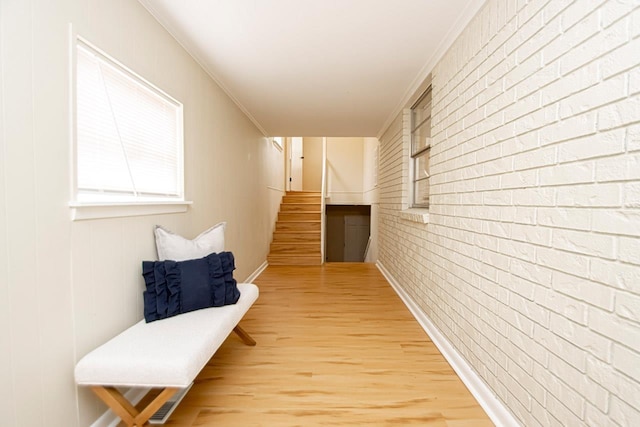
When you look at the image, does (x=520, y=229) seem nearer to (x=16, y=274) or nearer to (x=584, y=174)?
(x=584, y=174)

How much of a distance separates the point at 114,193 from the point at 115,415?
114 cm

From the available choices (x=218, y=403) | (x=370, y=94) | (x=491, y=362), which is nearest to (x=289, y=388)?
(x=218, y=403)

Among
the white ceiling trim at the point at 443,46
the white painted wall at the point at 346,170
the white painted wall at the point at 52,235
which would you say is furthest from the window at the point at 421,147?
the white painted wall at the point at 346,170

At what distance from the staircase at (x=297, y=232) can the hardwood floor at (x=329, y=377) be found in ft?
7.84

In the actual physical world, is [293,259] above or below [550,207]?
below

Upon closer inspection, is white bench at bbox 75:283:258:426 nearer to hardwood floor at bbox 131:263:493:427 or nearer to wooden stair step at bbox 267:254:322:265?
hardwood floor at bbox 131:263:493:427

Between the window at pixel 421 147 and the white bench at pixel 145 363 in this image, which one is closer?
the white bench at pixel 145 363

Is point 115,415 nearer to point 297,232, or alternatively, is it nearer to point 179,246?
point 179,246

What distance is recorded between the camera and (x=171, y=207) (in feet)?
6.88

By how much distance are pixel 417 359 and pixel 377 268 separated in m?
3.15

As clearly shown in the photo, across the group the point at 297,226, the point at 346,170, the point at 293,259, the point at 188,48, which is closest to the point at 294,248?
the point at 293,259

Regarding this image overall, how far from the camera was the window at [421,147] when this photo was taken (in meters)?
3.18

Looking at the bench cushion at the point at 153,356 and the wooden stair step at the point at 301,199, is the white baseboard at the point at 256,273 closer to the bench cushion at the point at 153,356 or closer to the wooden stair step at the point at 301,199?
the wooden stair step at the point at 301,199

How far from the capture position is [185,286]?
178 cm
